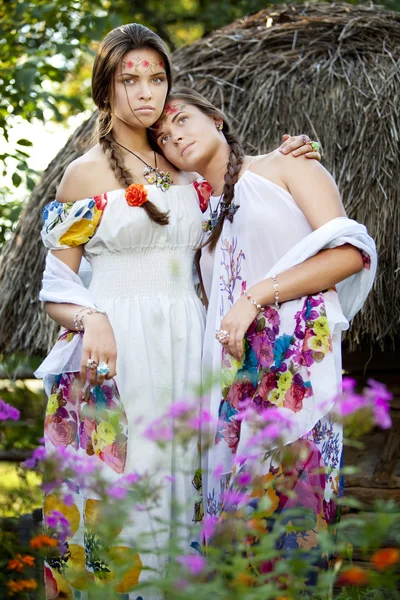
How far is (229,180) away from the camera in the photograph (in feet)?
8.71

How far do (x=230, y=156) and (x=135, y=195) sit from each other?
1.14 feet

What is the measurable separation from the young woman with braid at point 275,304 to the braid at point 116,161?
0.15 meters

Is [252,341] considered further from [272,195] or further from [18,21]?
[18,21]

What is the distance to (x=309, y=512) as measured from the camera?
5.94 ft

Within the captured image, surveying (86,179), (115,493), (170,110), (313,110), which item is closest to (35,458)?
(115,493)

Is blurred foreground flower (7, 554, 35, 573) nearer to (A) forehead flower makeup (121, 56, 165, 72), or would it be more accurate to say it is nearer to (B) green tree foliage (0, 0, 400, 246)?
(A) forehead flower makeup (121, 56, 165, 72)

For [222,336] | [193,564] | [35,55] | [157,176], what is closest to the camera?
[193,564]

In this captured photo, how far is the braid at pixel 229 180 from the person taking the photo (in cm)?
265

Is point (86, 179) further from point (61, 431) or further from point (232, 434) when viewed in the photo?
point (232, 434)

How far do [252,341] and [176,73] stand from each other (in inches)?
107

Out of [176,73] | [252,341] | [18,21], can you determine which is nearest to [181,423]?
[252,341]

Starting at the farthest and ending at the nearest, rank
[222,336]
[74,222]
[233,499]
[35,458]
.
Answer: [74,222] < [222,336] < [35,458] < [233,499]

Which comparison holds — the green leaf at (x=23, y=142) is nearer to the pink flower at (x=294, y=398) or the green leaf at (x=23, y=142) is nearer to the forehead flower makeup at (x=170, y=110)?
the forehead flower makeup at (x=170, y=110)

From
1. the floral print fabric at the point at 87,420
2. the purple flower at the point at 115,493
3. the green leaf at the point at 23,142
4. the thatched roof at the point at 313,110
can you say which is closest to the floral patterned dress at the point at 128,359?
the floral print fabric at the point at 87,420
